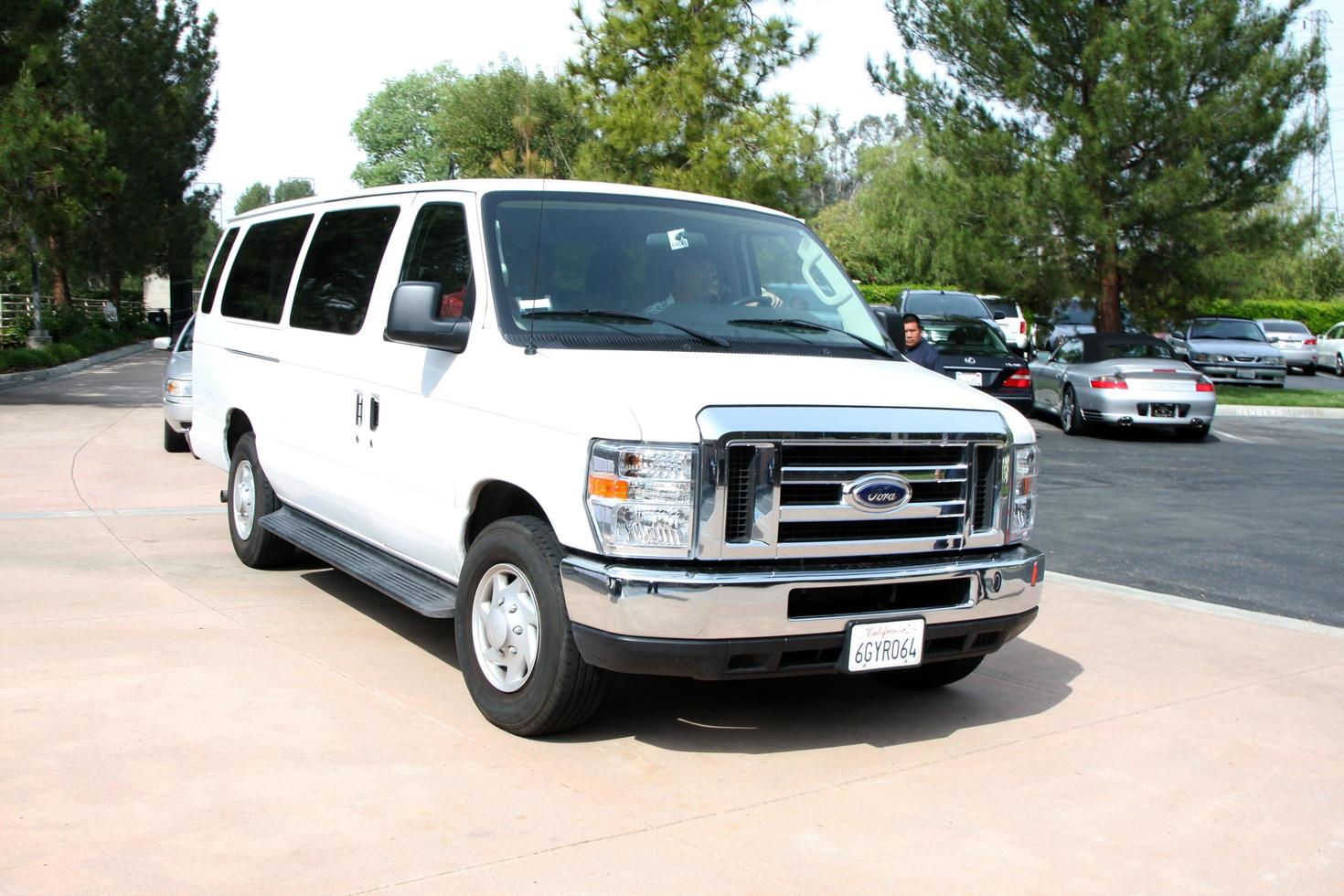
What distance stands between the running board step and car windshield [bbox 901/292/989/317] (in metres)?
17.5

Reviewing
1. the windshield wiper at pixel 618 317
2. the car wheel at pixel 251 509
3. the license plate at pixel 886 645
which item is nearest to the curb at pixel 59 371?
the car wheel at pixel 251 509

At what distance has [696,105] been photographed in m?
Result: 21.4

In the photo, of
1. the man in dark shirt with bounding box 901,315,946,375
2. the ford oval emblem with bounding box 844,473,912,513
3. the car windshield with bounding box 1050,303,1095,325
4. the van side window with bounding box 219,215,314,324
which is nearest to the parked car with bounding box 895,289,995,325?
the car windshield with bounding box 1050,303,1095,325

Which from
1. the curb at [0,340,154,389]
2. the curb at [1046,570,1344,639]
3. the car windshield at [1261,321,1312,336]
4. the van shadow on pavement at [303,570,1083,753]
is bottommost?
the curb at [0,340,154,389]

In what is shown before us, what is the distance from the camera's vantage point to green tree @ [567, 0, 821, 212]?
70.0ft

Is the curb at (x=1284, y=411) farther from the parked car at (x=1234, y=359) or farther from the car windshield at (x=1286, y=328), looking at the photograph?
the car windshield at (x=1286, y=328)

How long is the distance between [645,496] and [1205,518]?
27.3ft

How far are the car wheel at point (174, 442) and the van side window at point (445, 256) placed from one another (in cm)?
909

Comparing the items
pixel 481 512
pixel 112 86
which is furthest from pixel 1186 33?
pixel 112 86

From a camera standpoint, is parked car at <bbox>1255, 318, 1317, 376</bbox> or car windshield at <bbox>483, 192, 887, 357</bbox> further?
parked car at <bbox>1255, 318, 1317, 376</bbox>

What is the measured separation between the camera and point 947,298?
24875mm

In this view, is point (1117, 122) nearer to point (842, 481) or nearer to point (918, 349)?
point (918, 349)

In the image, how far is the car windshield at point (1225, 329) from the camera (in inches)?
1220

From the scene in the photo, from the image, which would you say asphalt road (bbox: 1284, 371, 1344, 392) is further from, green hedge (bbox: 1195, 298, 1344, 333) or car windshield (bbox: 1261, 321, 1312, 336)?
green hedge (bbox: 1195, 298, 1344, 333)
